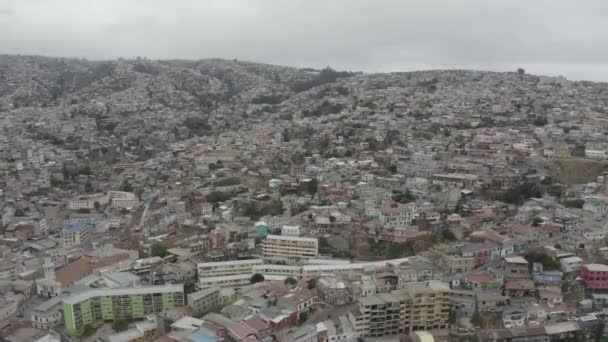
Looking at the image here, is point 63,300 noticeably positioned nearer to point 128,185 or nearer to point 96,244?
point 96,244

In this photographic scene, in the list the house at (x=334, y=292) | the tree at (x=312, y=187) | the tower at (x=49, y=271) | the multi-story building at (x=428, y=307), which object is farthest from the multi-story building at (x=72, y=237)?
the multi-story building at (x=428, y=307)

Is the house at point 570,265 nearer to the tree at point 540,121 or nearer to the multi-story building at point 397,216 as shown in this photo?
the multi-story building at point 397,216

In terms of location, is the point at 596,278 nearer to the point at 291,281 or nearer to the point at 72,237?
the point at 291,281

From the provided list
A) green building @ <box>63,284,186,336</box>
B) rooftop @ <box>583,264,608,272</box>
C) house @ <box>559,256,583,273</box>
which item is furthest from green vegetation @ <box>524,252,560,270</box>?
green building @ <box>63,284,186,336</box>

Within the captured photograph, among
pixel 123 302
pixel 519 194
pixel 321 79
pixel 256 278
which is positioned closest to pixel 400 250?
pixel 256 278

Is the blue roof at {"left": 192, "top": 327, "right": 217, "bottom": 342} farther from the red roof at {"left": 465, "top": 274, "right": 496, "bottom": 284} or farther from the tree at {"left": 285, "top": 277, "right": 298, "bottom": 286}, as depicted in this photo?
the red roof at {"left": 465, "top": 274, "right": 496, "bottom": 284}

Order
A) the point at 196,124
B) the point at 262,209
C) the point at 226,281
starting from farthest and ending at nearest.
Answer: the point at 196,124 < the point at 262,209 < the point at 226,281
